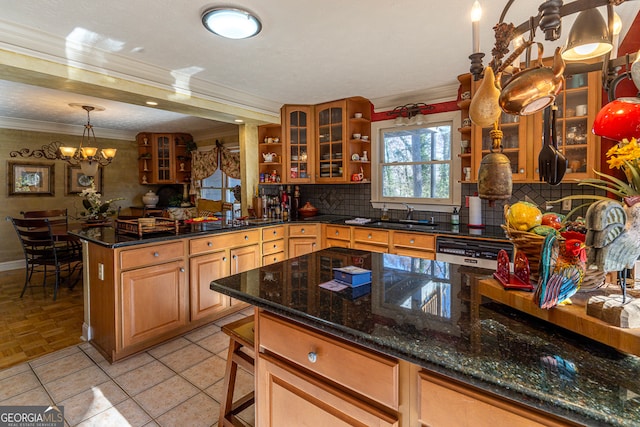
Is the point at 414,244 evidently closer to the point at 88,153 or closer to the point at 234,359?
the point at 234,359

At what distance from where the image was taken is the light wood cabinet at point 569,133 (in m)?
2.65

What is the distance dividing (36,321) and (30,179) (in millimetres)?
3430

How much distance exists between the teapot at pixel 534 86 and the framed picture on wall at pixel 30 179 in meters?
6.98

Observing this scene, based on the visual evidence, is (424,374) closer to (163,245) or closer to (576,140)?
(163,245)

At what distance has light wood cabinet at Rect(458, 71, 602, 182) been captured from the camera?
104 inches

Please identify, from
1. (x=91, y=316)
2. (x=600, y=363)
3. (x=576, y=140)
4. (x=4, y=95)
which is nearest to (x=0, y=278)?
(x=4, y=95)

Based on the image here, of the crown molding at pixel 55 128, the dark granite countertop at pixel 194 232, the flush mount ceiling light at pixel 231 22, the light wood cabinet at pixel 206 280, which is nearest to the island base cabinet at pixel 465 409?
the flush mount ceiling light at pixel 231 22

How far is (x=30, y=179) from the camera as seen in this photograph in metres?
5.34

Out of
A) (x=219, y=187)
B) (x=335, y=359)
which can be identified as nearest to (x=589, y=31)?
(x=335, y=359)

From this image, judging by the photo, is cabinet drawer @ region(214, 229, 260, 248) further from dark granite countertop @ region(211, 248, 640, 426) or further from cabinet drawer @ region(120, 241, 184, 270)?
dark granite countertop @ region(211, 248, 640, 426)

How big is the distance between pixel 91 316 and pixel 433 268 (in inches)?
113

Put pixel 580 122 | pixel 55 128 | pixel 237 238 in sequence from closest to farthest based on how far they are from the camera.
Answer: pixel 580 122, pixel 237 238, pixel 55 128

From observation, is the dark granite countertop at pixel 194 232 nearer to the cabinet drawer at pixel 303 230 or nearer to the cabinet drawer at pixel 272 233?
the cabinet drawer at pixel 272 233

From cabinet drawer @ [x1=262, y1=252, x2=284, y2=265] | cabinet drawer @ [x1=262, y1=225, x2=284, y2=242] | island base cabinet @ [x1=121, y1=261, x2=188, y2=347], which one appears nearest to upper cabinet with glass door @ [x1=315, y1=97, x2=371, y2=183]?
cabinet drawer @ [x1=262, y1=225, x2=284, y2=242]
